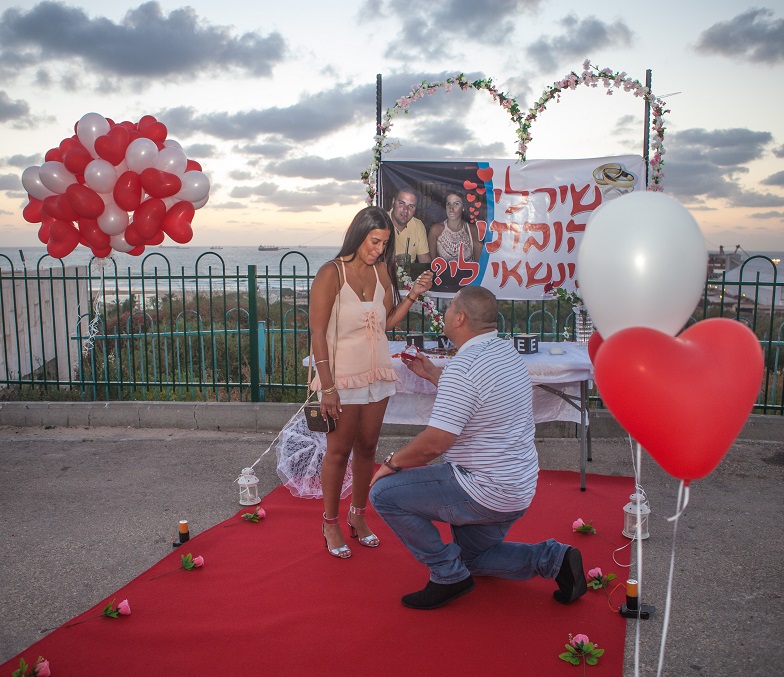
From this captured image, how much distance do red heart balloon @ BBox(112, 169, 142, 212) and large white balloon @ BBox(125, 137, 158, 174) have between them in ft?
0.15

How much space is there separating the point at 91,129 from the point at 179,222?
2.51 feet

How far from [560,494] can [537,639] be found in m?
1.91

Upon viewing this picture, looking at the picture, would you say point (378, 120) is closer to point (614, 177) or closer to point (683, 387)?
point (614, 177)

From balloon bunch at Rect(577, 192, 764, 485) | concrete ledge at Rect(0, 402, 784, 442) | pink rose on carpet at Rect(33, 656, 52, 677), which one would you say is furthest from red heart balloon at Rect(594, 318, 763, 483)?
concrete ledge at Rect(0, 402, 784, 442)

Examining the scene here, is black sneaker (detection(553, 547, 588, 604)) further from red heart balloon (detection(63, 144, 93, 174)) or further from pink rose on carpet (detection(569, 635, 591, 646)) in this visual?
red heart balloon (detection(63, 144, 93, 174))

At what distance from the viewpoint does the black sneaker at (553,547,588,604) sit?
3109 millimetres

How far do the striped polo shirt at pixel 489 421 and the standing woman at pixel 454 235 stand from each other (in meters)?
2.85

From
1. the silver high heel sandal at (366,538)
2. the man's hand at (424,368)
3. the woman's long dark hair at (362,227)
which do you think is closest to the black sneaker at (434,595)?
the silver high heel sandal at (366,538)

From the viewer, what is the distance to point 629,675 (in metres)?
2.65

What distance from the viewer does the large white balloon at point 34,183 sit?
13.6 ft

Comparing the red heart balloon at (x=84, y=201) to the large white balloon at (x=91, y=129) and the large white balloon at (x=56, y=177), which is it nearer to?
the large white balloon at (x=56, y=177)

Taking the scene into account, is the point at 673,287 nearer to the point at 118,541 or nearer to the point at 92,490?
the point at 118,541

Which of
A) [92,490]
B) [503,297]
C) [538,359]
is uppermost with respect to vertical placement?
[503,297]

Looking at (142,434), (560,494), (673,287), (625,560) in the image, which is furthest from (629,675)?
(142,434)
